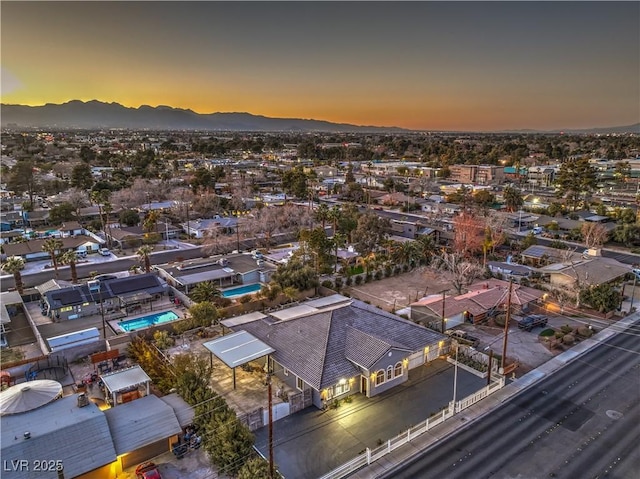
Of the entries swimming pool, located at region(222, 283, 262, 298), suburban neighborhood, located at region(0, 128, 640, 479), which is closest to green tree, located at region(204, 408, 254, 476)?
suburban neighborhood, located at region(0, 128, 640, 479)

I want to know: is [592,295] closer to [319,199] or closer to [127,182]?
[319,199]

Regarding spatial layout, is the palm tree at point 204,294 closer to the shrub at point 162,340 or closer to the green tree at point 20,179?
the shrub at point 162,340

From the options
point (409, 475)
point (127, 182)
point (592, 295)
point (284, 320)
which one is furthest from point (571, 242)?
point (127, 182)

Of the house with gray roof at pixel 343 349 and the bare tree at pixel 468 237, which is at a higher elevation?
the bare tree at pixel 468 237

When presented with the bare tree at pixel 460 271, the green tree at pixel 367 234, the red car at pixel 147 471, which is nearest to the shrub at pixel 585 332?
the bare tree at pixel 460 271

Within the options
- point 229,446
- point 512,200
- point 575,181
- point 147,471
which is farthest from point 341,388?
point 575,181

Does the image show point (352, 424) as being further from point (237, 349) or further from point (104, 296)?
point (104, 296)

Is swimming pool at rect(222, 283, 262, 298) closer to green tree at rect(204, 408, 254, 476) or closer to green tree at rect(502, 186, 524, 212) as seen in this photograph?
green tree at rect(204, 408, 254, 476)
